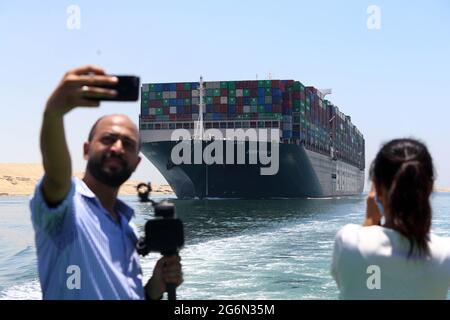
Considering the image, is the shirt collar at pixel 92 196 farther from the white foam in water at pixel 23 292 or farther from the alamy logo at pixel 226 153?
the alamy logo at pixel 226 153

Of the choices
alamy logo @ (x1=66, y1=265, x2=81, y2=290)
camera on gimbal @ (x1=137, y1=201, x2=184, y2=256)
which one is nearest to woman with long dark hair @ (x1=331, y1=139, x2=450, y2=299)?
camera on gimbal @ (x1=137, y1=201, x2=184, y2=256)

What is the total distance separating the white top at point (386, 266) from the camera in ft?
6.57

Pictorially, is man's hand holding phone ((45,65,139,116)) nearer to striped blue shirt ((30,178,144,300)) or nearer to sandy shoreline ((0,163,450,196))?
striped blue shirt ((30,178,144,300))

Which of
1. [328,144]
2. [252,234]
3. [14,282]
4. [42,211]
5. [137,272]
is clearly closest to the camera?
[42,211]

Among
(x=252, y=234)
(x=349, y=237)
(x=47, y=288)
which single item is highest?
(x=349, y=237)

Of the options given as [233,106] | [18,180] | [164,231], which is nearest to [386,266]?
[164,231]

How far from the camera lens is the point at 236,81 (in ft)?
201

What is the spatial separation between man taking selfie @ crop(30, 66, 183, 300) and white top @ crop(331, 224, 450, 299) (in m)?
0.82

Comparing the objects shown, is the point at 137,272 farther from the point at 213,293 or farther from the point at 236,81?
the point at 236,81

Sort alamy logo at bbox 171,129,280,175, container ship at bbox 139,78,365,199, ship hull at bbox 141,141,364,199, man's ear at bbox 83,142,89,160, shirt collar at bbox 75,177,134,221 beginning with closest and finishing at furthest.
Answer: shirt collar at bbox 75,177,134,221 → man's ear at bbox 83,142,89,160 → alamy logo at bbox 171,129,280,175 → container ship at bbox 139,78,365,199 → ship hull at bbox 141,141,364,199

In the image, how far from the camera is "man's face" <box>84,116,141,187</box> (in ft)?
7.38

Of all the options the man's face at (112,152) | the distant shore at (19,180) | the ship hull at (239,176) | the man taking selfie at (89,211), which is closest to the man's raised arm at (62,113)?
the man taking selfie at (89,211)
